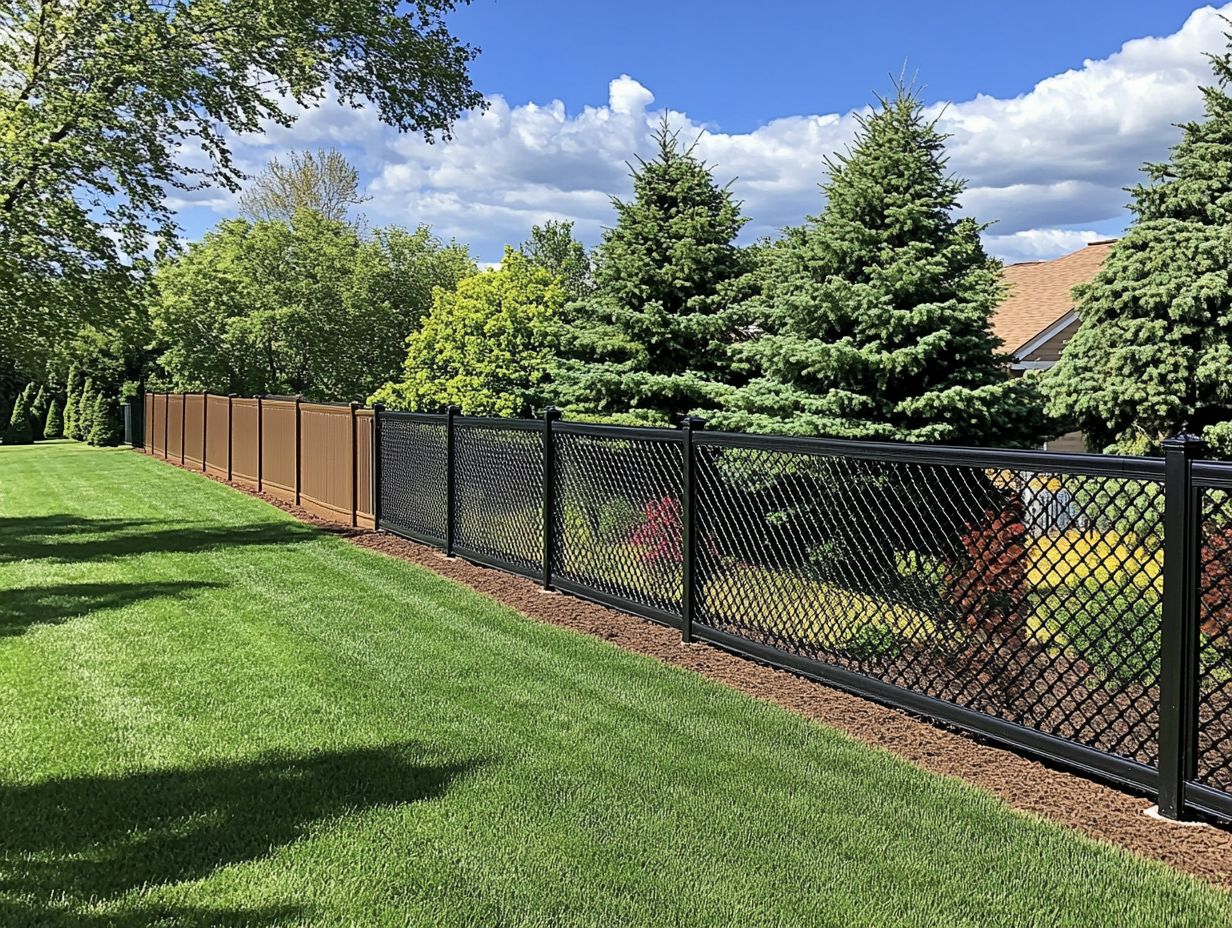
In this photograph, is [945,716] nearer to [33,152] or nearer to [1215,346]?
[1215,346]

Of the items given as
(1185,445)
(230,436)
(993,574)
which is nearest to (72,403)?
(230,436)

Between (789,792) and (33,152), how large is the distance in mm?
9979

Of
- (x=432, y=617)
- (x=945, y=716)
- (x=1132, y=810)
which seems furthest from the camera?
(x=432, y=617)

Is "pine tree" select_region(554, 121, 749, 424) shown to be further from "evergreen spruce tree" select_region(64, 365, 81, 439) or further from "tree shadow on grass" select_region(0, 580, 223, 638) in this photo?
"evergreen spruce tree" select_region(64, 365, 81, 439)

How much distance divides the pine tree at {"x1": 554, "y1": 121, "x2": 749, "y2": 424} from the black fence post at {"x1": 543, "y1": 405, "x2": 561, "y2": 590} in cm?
394

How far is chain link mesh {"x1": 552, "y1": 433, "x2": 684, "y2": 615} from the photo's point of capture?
6223 mm

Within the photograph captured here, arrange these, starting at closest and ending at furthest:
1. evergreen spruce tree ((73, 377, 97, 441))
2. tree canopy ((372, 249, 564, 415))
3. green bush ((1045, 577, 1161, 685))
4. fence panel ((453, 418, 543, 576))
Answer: green bush ((1045, 577, 1161, 685))
fence panel ((453, 418, 543, 576))
tree canopy ((372, 249, 564, 415))
evergreen spruce tree ((73, 377, 97, 441))

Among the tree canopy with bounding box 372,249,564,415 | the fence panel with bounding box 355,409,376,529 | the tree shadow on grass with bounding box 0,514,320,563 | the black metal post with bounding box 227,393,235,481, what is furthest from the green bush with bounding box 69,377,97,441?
the fence panel with bounding box 355,409,376,529

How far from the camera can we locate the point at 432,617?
266 inches

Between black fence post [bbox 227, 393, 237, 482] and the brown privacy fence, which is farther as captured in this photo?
black fence post [bbox 227, 393, 237, 482]

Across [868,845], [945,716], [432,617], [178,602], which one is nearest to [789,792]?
[868,845]

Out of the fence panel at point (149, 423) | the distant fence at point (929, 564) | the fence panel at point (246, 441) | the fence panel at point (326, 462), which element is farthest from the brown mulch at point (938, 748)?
the fence panel at point (149, 423)

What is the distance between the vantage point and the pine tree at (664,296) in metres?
11.5

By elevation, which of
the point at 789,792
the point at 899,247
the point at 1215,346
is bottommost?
the point at 789,792
